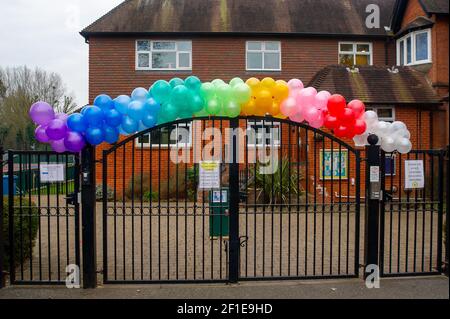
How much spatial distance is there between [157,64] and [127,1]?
139 inches

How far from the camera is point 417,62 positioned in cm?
1678

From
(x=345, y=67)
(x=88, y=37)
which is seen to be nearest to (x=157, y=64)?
(x=88, y=37)

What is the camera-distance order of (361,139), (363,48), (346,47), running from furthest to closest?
(363,48) < (346,47) < (361,139)

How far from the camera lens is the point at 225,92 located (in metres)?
6.09

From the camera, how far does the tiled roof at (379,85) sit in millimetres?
15125

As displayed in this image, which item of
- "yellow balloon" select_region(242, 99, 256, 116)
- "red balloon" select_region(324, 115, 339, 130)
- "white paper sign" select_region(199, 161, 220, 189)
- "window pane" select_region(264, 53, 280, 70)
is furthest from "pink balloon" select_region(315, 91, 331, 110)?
"window pane" select_region(264, 53, 280, 70)

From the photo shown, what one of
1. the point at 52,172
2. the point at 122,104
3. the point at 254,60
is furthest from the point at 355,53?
the point at 52,172

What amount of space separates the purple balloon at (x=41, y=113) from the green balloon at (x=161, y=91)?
4.52ft

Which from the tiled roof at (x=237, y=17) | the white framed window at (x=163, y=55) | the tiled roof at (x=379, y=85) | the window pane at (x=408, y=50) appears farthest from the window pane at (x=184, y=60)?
the window pane at (x=408, y=50)

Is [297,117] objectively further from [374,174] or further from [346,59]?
[346,59]

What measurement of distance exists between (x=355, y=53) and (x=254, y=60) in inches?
166

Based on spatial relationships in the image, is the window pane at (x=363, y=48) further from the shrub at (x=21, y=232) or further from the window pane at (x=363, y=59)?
the shrub at (x=21, y=232)

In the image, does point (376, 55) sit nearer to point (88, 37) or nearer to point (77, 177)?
point (88, 37)

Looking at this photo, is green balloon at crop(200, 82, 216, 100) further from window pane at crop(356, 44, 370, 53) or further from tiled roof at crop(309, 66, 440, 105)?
window pane at crop(356, 44, 370, 53)
